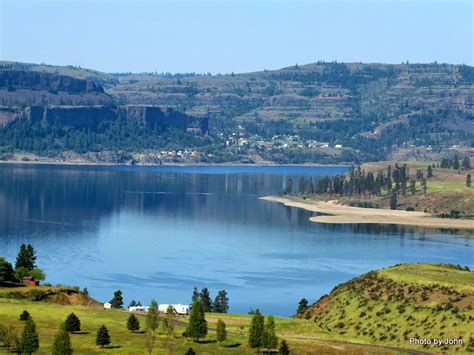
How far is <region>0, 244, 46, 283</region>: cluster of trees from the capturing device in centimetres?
10625

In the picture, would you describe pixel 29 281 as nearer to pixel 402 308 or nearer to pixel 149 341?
pixel 149 341

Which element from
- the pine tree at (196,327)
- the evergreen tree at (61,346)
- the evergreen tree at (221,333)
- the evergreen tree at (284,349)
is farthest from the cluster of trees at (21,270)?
the evergreen tree at (284,349)

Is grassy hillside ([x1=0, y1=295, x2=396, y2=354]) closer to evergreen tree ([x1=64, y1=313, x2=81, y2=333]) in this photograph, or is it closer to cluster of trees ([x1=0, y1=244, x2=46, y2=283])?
evergreen tree ([x1=64, y1=313, x2=81, y2=333])

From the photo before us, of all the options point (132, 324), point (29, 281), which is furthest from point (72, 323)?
point (29, 281)

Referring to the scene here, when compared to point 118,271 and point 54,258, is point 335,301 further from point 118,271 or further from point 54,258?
point 54,258

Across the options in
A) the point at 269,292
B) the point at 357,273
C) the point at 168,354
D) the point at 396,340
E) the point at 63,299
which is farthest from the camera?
the point at 357,273

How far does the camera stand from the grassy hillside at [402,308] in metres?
88.1

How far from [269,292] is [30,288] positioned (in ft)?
160

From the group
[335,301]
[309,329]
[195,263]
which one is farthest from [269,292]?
[309,329]

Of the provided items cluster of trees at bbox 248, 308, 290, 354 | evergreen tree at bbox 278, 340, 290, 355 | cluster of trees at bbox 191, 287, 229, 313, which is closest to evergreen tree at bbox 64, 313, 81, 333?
cluster of trees at bbox 248, 308, 290, 354

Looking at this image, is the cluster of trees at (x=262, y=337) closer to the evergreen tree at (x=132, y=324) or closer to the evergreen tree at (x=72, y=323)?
the evergreen tree at (x=132, y=324)

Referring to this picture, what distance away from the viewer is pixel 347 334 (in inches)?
3625

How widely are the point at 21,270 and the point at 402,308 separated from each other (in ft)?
125

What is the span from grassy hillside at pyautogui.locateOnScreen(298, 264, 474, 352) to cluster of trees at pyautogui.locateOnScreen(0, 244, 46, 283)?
1031 inches
